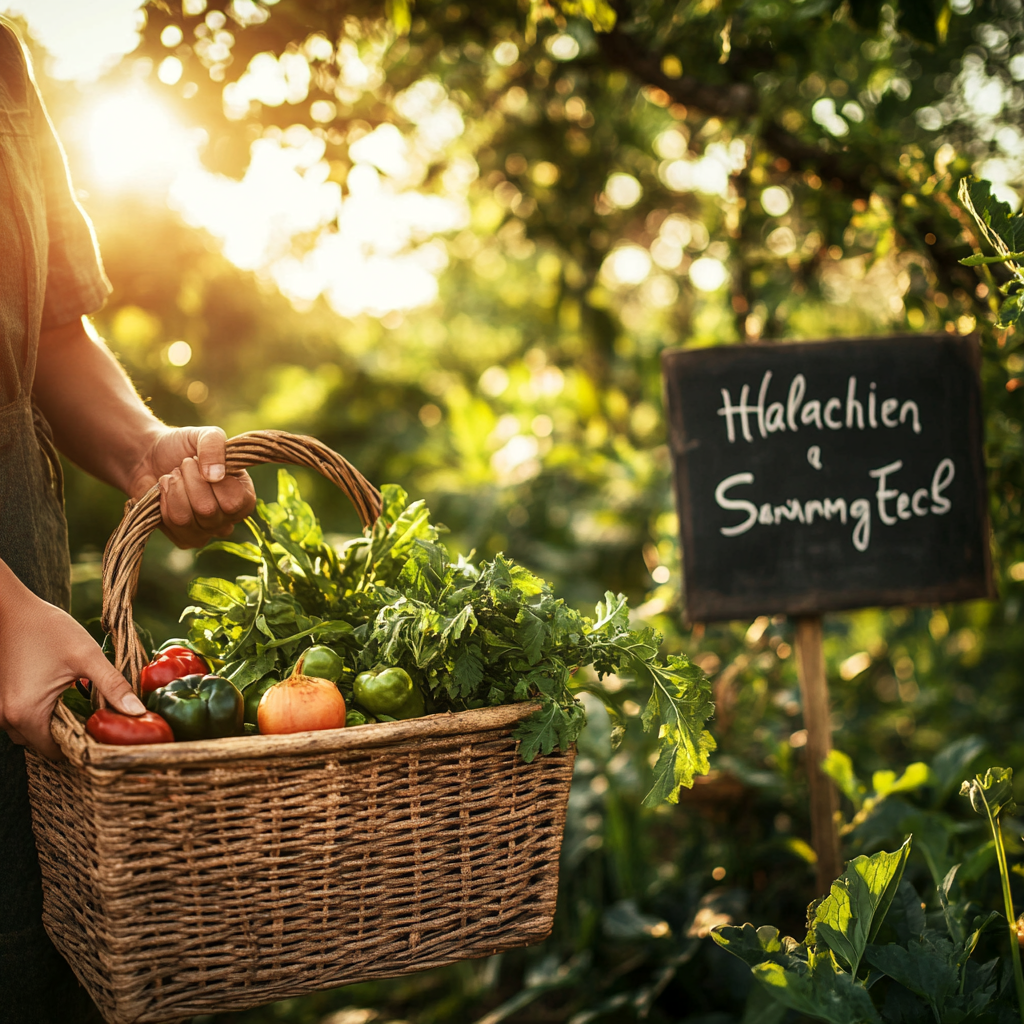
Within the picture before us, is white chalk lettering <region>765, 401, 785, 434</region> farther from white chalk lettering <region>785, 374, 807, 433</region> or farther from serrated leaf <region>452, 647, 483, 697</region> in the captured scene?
serrated leaf <region>452, 647, 483, 697</region>

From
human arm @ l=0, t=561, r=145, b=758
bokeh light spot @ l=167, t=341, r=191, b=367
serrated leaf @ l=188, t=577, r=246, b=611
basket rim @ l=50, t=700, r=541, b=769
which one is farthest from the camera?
bokeh light spot @ l=167, t=341, r=191, b=367

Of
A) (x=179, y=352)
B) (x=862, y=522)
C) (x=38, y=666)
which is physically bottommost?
(x=38, y=666)

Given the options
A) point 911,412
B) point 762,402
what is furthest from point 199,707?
point 911,412

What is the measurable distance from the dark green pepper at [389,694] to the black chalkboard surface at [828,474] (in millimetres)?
863

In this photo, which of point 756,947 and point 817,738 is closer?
point 756,947

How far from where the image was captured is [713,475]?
5.91ft

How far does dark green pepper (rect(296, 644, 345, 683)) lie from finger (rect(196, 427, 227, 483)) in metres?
0.28

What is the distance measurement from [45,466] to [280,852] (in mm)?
743

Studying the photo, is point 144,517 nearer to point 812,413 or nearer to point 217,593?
point 217,593

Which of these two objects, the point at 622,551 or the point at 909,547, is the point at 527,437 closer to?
the point at 622,551

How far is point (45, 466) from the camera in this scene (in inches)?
51.7

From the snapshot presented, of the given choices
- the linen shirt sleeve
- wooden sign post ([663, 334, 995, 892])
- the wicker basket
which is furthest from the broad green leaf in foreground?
the linen shirt sleeve

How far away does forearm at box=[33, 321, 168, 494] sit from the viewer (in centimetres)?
133

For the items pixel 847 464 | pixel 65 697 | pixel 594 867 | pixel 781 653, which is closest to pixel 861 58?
pixel 847 464
